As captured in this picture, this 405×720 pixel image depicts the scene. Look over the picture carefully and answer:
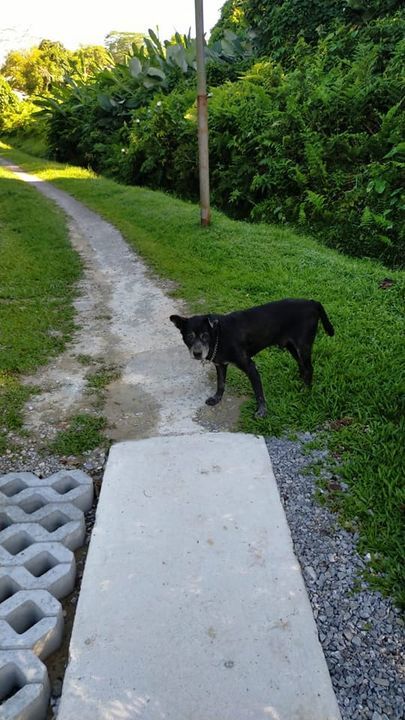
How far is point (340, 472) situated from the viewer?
3.58m

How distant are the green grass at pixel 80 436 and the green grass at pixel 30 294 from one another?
1.49 ft

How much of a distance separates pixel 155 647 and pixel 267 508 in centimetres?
112

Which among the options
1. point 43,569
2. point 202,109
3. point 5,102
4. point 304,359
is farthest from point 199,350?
point 5,102

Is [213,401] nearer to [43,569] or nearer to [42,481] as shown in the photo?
[42,481]

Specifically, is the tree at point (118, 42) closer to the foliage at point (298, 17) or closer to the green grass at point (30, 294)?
the foliage at point (298, 17)

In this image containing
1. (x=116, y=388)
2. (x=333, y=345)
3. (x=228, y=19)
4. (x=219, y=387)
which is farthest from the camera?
(x=228, y=19)

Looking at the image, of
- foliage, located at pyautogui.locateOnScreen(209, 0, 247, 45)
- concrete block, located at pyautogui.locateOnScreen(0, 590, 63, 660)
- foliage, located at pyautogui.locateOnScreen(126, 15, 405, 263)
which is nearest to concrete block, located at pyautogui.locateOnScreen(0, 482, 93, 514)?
concrete block, located at pyautogui.locateOnScreen(0, 590, 63, 660)

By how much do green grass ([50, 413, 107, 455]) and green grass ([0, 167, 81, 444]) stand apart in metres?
0.46

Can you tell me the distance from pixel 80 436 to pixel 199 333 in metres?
1.31

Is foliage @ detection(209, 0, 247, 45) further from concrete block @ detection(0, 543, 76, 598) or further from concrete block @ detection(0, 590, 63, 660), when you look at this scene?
concrete block @ detection(0, 590, 63, 660)

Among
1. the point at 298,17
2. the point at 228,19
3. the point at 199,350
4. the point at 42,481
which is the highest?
the point at 228,19

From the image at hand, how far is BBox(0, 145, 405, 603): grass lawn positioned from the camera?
3.29 m

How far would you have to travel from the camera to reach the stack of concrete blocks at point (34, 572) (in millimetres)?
2297

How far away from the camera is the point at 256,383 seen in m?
4.21
